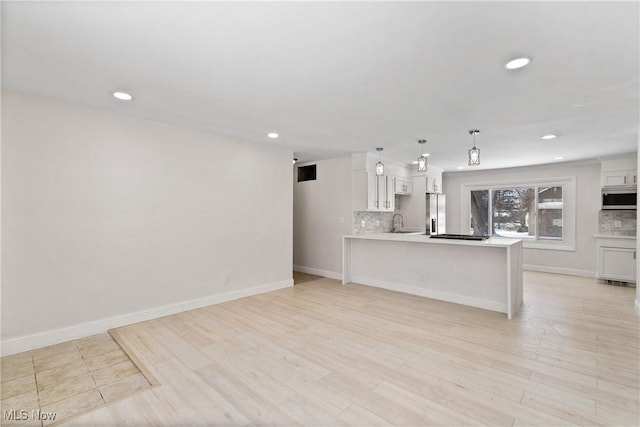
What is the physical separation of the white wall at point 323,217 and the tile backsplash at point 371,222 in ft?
0.52

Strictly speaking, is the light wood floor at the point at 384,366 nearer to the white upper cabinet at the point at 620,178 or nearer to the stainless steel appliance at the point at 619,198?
the stainless steel appliance at the point at 619,198

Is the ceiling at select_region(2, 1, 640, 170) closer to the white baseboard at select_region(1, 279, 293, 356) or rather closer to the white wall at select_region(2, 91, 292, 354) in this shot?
the white wall at select_region(2, 91, 292, 354)

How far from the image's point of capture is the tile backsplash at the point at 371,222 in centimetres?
592

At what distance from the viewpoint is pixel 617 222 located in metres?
5.85

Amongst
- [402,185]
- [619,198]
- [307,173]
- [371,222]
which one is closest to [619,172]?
[619,198]

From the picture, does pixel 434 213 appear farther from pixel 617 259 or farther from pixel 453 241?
pixel 617 259

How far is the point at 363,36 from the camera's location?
75.7 inches

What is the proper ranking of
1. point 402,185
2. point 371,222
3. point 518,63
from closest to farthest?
point 518,63, point 371,222, point 402,185

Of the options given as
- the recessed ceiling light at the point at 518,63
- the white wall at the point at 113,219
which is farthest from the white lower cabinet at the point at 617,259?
the white wall at the point at 113,219

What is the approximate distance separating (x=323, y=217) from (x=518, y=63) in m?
4.48

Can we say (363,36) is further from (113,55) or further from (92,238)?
(92,238)

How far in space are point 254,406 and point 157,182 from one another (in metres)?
2.90

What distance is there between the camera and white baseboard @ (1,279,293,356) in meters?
2.87

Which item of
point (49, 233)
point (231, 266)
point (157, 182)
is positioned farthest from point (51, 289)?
point (231, 266)
